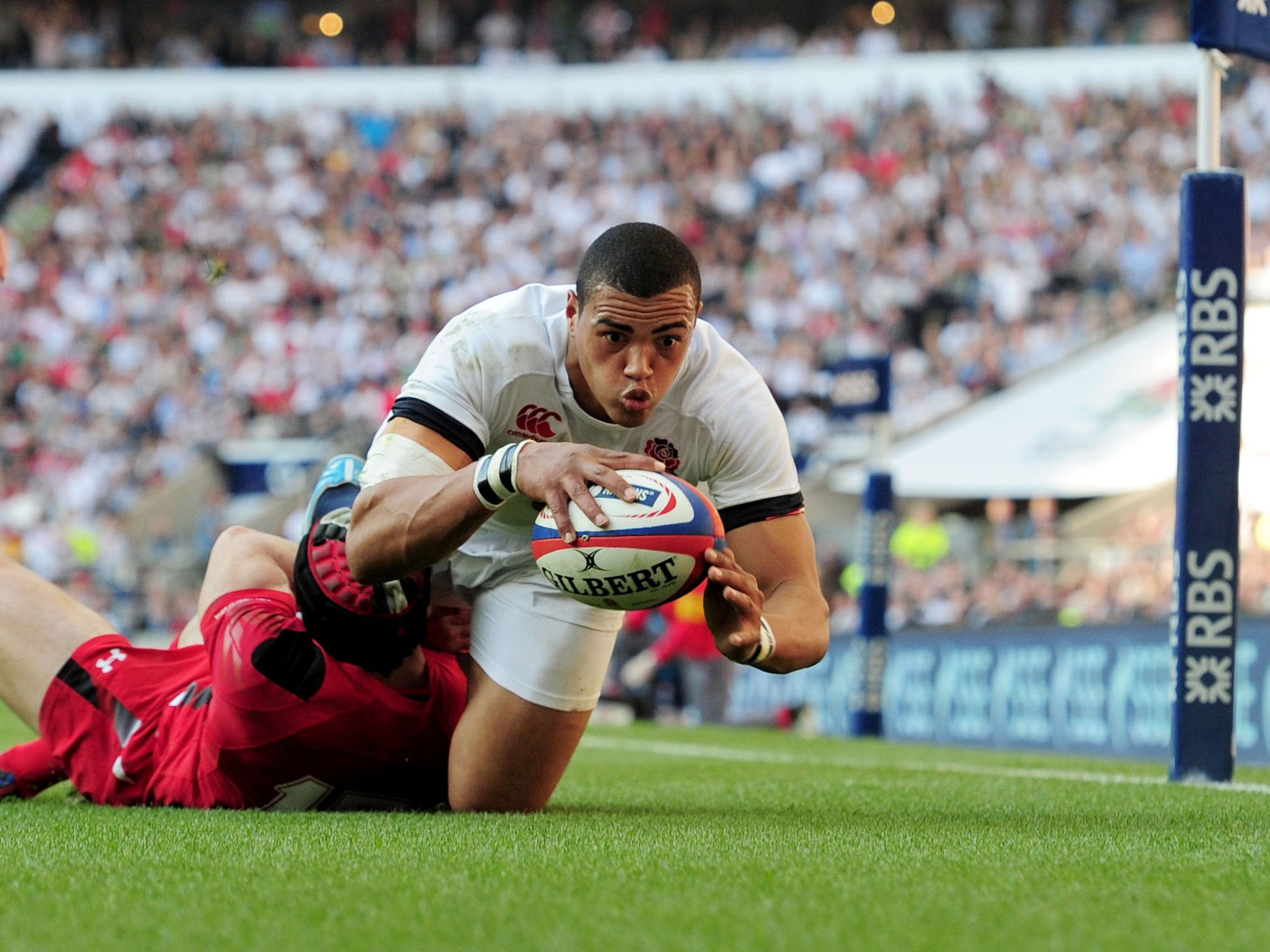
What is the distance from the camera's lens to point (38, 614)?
5184 mm

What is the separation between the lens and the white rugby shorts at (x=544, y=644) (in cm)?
494

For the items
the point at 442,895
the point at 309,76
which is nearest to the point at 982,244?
the point at 309,76

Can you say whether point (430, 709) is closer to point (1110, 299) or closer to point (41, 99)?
point (1110, 299)

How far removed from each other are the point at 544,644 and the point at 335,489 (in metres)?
0.74

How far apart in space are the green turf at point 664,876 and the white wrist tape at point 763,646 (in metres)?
0.42

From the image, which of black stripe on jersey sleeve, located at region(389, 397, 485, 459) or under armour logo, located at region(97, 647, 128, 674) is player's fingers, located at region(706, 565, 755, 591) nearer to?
black stripe on jersey sleeve, located at region(389, 397, 485, 459)

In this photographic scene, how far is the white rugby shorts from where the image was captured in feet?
16.2

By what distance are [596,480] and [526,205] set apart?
24.3 m

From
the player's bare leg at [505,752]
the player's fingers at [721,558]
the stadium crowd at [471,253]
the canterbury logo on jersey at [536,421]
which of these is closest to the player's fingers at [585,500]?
the player's fingers at [721,558]

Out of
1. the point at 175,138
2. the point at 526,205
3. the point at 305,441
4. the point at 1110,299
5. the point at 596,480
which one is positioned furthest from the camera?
the point at 175,138

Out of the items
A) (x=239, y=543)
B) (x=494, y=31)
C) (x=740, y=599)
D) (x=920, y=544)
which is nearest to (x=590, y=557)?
(x=740, y=599)

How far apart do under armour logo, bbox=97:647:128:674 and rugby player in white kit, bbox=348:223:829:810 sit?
97cm

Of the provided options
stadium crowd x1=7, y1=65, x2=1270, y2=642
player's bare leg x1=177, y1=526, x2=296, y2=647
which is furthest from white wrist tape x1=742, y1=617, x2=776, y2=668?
stadium crowd x1=7, y1=65, x2=1270, y2=642

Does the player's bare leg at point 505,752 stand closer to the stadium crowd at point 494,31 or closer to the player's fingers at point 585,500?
the player's fingers at point 585,500
